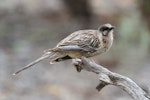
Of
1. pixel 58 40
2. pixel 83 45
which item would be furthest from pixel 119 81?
pixel 58 40

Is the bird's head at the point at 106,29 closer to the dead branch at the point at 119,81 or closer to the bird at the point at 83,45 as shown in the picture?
the bird at the point at 83,45

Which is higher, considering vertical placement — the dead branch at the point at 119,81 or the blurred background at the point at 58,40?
the blurred background at the point at 58,40

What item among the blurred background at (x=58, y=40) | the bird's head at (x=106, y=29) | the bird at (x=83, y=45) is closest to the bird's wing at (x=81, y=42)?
the bird at (x=83, y=45)

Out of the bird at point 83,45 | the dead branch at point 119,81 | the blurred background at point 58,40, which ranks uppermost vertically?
the blurred background at point 58,40

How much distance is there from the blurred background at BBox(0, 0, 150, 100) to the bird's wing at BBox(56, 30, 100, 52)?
548 centimetres

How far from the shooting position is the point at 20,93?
1230cm

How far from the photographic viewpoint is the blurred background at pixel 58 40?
484 inches

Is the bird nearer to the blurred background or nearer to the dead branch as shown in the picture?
the dead branch

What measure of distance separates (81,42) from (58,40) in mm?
9496

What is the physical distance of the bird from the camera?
19.7 ft

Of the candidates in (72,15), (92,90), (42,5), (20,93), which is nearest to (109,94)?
(92,90)

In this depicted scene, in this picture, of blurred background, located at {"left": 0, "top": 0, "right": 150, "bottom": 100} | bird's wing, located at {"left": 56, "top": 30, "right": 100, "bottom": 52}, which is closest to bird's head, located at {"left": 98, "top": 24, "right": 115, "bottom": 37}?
bird's wing, located at {"left": 56, "top": 30, "right": 100, "bottom": 52}

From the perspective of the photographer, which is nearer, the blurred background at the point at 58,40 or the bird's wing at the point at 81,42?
the bird's wing at the point at 81,42

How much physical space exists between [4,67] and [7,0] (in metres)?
5.58
